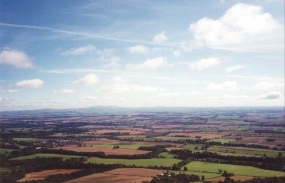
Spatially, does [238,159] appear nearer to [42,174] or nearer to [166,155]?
[166,155]

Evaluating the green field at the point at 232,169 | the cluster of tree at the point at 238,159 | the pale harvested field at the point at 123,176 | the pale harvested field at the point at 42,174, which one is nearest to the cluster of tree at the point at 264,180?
the green field at the point at 232,169

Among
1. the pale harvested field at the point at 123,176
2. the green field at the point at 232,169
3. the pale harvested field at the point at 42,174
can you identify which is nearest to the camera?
the pale harvested field at the point at 123,176

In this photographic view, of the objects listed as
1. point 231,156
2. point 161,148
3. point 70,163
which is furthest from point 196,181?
point 161,148

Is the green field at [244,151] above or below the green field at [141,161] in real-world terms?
above

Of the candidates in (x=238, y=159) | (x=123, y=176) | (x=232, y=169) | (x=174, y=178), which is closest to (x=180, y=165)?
(x=232, y=169)

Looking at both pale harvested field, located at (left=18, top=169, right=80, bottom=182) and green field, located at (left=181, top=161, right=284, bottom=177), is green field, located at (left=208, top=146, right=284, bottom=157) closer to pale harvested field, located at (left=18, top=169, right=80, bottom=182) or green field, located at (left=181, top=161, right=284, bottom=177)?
green field, located at (left=181, top=161, right=284, bottom=177)

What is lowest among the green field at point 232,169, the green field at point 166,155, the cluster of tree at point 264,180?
the green field at point 232,169

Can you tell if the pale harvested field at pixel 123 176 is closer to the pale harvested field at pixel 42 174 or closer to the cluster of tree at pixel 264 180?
the pale harvested field at pixel 42 174

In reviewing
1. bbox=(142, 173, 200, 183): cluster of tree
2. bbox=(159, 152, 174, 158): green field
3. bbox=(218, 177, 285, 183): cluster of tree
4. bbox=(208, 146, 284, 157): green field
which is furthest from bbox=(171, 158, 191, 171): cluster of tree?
bbox=(208, 146, 284, 157): green field

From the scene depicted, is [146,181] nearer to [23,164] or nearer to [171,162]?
[171,162]
